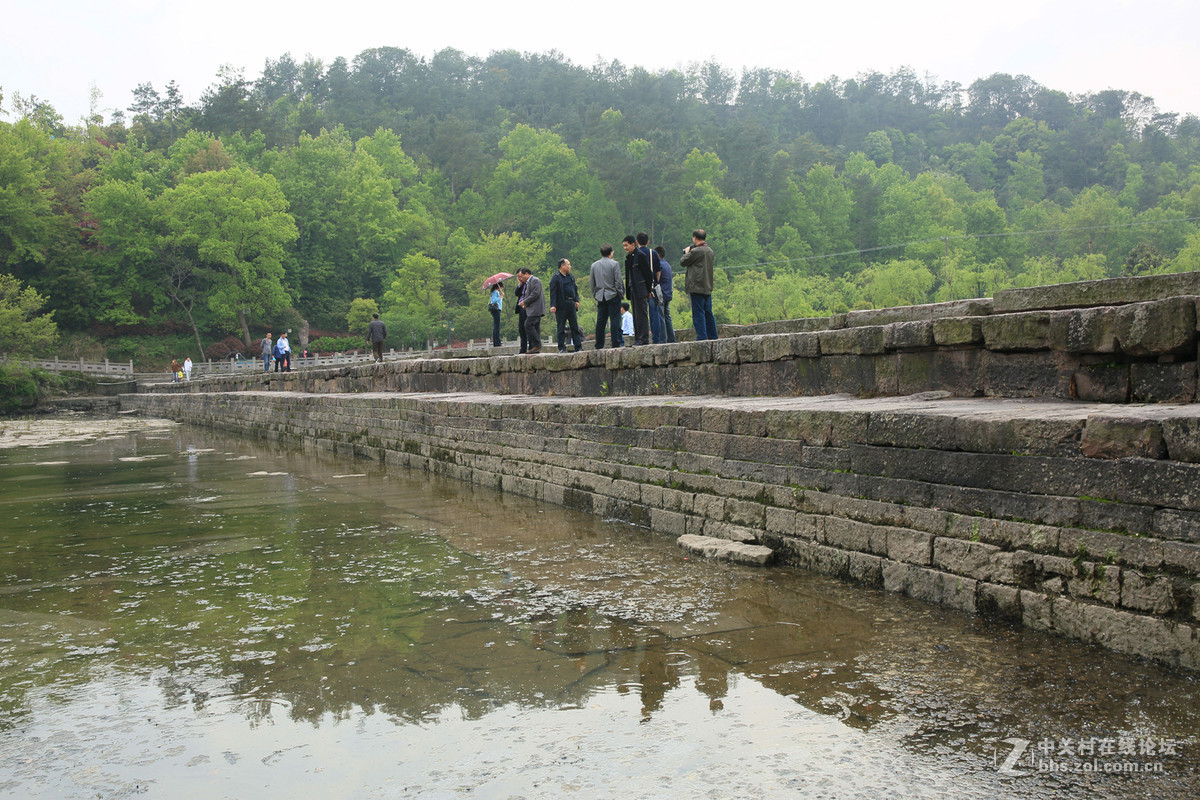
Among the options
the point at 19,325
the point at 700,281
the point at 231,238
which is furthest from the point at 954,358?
the point at 231,238

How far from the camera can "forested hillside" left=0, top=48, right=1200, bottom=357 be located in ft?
193

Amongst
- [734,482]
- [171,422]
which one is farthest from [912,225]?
[734,482]

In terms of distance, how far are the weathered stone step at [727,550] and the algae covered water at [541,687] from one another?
130 millimetres

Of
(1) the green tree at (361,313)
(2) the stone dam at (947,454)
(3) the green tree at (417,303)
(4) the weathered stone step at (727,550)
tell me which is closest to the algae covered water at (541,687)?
(4) the weathered stone step at (727,550)

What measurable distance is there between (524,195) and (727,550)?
8216 centimetres

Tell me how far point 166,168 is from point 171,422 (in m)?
46.0

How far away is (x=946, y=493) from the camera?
14.1ft

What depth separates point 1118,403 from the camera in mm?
4484

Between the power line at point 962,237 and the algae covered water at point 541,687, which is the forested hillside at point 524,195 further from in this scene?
the algae covered water at point 541,687

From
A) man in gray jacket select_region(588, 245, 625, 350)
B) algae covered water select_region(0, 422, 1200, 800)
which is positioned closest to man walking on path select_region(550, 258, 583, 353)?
man in gray jacket select_region(588, 245, 625, 350)

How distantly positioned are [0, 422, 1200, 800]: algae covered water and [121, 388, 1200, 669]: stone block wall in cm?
21

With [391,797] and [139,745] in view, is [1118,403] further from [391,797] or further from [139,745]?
[139,745]

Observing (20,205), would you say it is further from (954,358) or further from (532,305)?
(954,358)

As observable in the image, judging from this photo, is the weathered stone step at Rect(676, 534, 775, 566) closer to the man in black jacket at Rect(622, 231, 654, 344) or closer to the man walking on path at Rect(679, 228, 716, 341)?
the man walking on path at Rect(679, 228, 716, 341)
